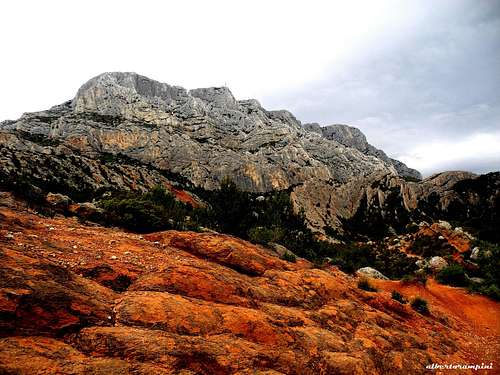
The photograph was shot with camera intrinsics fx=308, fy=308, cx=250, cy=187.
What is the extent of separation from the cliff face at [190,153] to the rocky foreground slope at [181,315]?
84.3 ft

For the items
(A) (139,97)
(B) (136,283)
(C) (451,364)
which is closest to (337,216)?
(C) (451,364)

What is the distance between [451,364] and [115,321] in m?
11.2

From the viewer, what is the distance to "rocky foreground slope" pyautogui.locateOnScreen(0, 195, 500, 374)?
5.12 m

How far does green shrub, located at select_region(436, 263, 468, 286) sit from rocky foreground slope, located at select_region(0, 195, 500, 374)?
14212 millimetres

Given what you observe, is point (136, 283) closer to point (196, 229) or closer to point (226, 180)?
point (196, 229)

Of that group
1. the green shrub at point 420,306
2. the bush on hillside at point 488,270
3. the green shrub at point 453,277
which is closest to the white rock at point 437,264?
the bush on hillside at point 488,270

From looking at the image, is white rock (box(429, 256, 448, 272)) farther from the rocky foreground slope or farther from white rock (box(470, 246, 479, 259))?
the rocky foreground slope

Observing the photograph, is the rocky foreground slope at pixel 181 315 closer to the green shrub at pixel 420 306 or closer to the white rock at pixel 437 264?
the green shrub at pixel 420 306

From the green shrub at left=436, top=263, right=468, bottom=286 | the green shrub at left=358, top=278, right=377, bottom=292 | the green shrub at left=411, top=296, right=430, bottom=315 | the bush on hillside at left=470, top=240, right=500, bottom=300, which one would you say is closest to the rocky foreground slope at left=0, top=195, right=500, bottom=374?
the green shrub at left=411, top=296, right=430, bottom=315

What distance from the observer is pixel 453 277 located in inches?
1062

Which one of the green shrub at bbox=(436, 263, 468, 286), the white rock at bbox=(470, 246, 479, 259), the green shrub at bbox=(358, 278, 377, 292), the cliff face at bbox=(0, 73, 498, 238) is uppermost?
the cliff face at bbox=(0, 73, 498, 238)

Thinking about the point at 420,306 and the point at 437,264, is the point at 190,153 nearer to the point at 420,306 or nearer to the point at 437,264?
the point at 437,264

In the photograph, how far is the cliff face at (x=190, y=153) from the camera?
72812 mm

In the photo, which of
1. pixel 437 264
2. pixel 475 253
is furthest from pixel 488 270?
pixel 475 253
